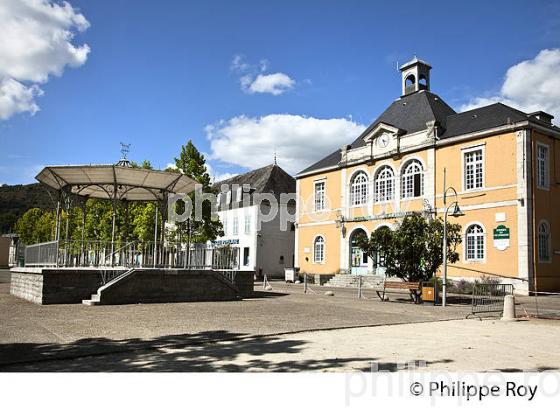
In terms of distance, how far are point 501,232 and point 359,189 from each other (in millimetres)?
11937

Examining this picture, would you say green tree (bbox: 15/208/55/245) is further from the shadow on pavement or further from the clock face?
the shadow on pavement

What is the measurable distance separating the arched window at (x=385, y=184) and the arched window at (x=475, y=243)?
6662 mm

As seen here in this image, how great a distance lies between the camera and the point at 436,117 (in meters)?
33.2

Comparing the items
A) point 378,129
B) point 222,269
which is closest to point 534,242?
point 378,129

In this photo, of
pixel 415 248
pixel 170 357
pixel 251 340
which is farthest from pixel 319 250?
pixel 170 357

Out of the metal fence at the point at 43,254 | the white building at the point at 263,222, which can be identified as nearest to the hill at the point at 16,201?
the white building at the point at 263,222

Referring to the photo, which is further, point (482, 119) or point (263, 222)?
point (263, 222)

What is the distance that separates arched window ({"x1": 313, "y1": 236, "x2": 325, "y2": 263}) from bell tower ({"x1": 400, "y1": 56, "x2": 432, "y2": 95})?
13.5 m

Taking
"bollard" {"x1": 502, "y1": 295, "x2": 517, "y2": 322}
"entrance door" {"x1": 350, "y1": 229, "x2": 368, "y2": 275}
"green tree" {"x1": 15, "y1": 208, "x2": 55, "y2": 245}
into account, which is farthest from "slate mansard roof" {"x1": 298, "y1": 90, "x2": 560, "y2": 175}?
"green tree" {"x1": 15, "y1": 208, "x2": 55, "y2": 245}

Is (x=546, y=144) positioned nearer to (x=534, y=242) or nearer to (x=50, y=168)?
(x=534, y=242)

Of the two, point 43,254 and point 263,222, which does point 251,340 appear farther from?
point 263,222

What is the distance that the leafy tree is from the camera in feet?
65.7
